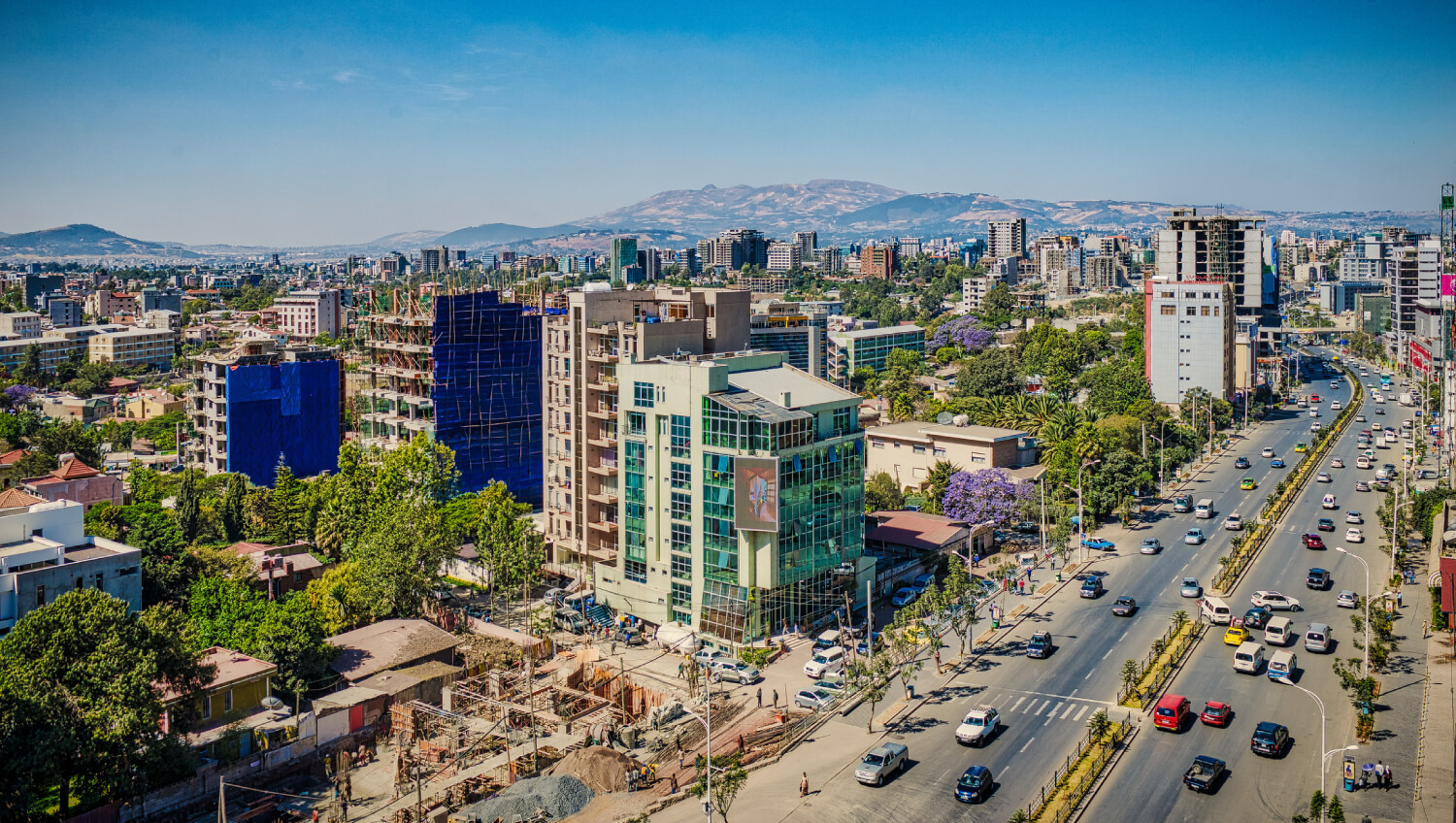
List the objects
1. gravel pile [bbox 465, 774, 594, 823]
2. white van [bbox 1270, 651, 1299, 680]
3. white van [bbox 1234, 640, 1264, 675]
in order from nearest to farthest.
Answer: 1. gravel pile [bbox 465, 774, 594, 823]
2. white van [bbox 1270, 651, 1299, 680]
3. white van [bbox 1234, 640, 1264, 675]

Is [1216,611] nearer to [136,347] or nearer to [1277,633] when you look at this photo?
[1277,633]

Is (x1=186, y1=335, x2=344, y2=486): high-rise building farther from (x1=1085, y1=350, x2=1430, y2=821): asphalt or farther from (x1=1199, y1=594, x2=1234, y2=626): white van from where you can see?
(x1=1085, y1=350, x2=1430, y2=821): asphalt

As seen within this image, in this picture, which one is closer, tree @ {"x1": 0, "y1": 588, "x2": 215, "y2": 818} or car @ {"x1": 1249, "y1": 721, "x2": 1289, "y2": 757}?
tree @ {"x1": 0, "y1": 588, "x2": 215, "y2": 818}

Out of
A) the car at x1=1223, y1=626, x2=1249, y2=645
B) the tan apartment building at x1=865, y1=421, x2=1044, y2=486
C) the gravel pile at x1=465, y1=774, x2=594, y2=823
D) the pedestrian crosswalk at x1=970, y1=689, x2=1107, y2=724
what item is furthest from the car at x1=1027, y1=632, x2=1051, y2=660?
the tan apartment building at x1=865, y1=421, x2=1044, y2=486

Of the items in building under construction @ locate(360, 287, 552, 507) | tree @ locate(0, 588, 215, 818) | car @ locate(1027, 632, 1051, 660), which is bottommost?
car @ locate(1027, 632, 1051, 660)

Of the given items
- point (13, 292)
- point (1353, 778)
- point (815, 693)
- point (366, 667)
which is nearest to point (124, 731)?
point (366, 667)

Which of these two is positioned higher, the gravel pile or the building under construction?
the building under construction

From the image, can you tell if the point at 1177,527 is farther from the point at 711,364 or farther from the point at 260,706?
the point at 260,706

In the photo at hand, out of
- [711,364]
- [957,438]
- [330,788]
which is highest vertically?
[711,364]

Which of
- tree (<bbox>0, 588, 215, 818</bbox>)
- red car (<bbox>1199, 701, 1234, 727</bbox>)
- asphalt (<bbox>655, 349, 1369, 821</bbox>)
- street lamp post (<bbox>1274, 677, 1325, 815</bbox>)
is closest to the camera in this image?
street lamp post (<bbox>1274, 677, 1325, 815</bbox>)
